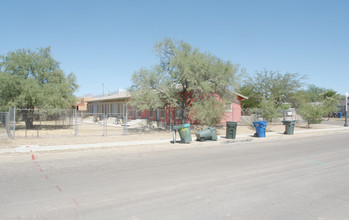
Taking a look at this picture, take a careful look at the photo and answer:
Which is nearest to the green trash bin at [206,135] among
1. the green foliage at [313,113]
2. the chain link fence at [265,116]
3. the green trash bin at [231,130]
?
the green trash bin at [231,130]

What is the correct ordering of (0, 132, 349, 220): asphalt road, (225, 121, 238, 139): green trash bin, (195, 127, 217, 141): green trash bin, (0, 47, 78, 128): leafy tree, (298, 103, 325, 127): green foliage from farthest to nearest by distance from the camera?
(298, 103, 325, 127): green foliage < (0, 47, 78, 128): leafy tree < (225, 121, 238, 139): green trash bin < (195, 127, 217, 141): green trash bin < (0, 132, 349, 220): asphalt road

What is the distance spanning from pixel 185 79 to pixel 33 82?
36.6 ft

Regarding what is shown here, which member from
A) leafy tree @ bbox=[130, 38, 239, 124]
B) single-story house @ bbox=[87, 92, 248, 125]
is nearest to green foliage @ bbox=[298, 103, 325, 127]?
single-story house @ bbox=[87, 92, 248, 125]

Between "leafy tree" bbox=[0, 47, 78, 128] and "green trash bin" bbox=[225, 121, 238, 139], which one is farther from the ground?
"leafy tree" bbox=[0, 47, 78, 128]

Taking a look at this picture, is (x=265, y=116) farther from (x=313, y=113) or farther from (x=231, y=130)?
(x=231, y=130)

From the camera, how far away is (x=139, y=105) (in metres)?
17.7

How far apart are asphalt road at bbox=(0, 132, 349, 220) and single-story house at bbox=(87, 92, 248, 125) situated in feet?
32.8

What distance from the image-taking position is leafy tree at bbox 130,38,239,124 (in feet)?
58.0

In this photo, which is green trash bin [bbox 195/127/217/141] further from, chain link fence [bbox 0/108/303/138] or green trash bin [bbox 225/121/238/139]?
chain link fence [bbox 0/108/303/138]

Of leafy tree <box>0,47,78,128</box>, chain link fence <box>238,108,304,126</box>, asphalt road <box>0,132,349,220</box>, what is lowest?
asphalt road <box>0,132,349,220</box>

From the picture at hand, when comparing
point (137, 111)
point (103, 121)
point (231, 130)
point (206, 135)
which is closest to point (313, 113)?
point (231, 130)

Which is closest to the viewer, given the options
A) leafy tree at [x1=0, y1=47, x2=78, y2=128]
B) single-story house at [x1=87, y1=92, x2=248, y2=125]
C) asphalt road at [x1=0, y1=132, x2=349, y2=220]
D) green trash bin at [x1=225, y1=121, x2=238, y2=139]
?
asphalt road at [x1=0, y1=132, x2=349, y2=220]

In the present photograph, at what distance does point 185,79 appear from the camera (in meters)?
18.4

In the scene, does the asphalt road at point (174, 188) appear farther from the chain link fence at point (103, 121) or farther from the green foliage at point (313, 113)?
the green foliage at point (313, 113)
